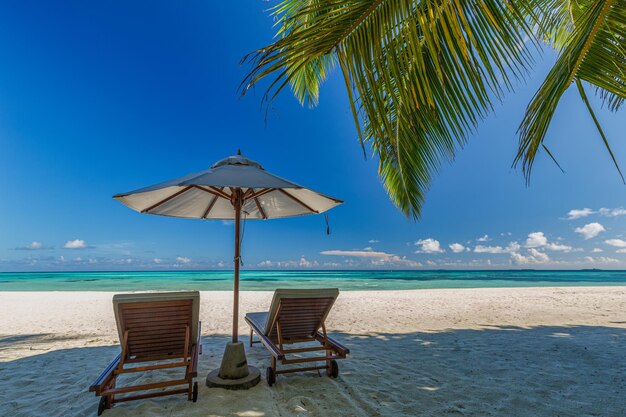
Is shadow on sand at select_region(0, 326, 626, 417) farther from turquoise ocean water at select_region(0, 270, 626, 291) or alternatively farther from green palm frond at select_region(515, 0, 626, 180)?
turquoise ocean water at select_region(0, 270, 626, 291)

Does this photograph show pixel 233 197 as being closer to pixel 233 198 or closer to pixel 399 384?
pixel 233 198

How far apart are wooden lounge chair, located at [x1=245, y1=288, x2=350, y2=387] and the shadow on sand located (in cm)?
22

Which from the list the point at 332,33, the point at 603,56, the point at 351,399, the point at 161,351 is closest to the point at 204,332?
the point at 161,351

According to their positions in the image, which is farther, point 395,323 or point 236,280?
point 395,323

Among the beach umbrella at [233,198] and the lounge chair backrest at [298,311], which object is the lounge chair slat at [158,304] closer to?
the beach umbrella at [233,198]

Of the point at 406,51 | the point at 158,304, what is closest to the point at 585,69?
the point at 406,51

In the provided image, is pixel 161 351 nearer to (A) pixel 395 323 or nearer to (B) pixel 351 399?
(B) pixel 351 399

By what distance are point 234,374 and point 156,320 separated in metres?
0.94

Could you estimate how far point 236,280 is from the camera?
10.6ft

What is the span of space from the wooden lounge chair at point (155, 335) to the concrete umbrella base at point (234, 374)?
309mm

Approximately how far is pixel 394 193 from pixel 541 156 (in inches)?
96.5

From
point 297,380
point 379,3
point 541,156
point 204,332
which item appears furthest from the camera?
point 204,332

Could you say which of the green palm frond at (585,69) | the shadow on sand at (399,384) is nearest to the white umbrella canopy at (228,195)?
the green palm frond at (585,69)

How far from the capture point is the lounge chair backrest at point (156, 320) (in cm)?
266
